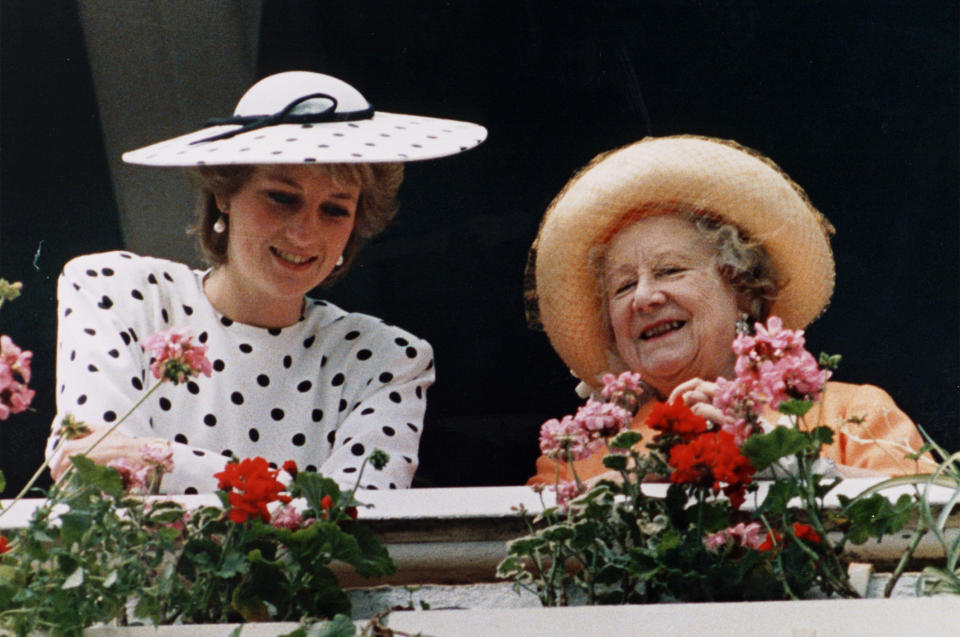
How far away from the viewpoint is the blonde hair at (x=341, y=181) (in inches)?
128

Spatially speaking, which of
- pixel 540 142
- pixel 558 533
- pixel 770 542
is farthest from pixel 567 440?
pixel 540 142

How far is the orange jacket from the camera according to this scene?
3.18 meters

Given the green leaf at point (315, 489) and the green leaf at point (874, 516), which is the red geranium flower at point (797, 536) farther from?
the green leaf at point (315, 489)

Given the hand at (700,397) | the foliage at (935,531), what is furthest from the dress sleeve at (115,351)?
the foliage at (935,531)

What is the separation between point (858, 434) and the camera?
3268mm

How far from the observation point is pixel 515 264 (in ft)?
11.3

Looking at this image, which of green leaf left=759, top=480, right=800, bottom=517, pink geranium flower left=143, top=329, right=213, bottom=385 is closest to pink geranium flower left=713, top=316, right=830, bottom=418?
green leaf left=759, top=480, right=800, bottom=517

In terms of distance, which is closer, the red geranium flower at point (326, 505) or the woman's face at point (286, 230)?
the red geranium flower at point (326, 505)

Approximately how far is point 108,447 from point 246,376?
37 cm

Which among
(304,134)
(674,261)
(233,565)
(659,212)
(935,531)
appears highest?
(304,134)

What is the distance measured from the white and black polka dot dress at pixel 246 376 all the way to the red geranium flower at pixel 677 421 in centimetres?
86

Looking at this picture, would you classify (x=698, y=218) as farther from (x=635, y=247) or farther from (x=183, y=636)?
(x=183, y=636)

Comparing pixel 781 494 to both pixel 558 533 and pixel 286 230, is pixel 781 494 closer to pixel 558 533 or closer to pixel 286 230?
pixel 558 533

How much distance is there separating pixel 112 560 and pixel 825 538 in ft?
3.64
